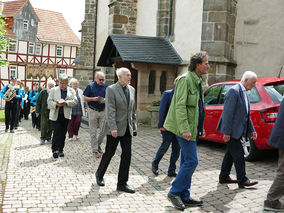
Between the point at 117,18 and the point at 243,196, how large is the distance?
1398 centimetres

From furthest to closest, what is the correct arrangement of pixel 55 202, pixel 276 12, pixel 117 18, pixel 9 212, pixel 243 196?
pixel 117 18
pixel 276 12
pixel 243 196
pixel 55 202
pixel 9 212

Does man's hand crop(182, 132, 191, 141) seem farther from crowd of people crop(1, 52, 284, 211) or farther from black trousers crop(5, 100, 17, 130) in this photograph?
black trousers crop(5, 100, 17, 130)

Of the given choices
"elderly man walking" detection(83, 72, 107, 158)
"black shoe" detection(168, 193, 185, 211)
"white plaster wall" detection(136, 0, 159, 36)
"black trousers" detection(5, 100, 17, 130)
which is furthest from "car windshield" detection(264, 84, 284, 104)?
"white plaster wall" detection(136, 0, 159, 36)

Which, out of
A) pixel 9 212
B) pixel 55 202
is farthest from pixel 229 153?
pixel 9 212

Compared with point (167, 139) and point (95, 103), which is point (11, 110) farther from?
point (167, 139)

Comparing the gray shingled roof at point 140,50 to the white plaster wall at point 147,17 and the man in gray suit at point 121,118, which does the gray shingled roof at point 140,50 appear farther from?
the man in gray suit at point 121,118

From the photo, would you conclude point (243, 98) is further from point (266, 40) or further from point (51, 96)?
point (266, 40)

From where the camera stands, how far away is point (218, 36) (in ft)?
42.0

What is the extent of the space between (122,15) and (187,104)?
1394 centimetres

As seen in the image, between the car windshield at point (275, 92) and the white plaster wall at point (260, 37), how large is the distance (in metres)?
5.30

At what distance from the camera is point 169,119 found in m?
5.08

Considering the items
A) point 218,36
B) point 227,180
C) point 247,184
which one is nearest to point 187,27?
point 218,36

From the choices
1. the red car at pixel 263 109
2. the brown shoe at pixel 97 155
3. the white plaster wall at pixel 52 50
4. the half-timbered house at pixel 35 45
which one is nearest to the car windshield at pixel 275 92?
the red car at pixel 263 109

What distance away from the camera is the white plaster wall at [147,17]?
17391 millimetres
